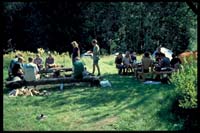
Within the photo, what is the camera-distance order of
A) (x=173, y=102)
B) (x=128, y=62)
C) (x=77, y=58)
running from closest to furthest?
(x=173, y=102)
(x=77, y=58)
(x=128, y=62)

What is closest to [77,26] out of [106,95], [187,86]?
[106,95]

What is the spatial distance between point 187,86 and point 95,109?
253 centimetres

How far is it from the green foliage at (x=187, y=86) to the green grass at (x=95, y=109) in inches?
18.9

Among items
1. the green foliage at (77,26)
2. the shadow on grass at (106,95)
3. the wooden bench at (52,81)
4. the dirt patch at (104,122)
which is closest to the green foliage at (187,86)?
the shadow on grass at (106,95)

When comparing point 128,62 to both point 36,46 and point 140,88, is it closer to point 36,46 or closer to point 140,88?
point 140,88

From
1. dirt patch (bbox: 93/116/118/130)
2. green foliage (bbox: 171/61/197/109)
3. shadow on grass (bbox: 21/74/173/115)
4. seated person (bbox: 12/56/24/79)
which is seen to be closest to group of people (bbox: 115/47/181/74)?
shadow on grass (bbox: 21/74/173/115)

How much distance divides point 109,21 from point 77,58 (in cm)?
1706

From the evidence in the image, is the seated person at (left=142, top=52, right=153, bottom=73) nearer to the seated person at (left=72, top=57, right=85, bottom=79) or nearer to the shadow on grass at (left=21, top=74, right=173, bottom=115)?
the shadow on grass at (left=21, top=74, right=173, bottom=115)

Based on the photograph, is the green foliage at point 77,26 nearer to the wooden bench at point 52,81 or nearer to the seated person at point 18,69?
the wooden bench at point 52,81

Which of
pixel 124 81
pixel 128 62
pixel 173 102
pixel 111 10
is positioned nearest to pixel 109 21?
pixel 111 10

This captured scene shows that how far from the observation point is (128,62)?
16.1 m

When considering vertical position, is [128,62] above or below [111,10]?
below

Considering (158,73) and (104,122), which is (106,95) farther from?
(158,73)

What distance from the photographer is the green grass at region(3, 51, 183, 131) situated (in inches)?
350
